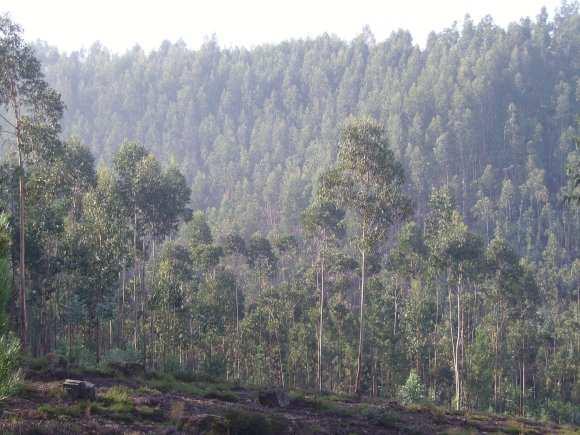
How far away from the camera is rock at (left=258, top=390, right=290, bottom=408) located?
22.3 metres

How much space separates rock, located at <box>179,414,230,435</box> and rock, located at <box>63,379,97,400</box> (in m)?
Answer: 4.27

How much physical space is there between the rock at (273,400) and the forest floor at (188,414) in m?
0.21

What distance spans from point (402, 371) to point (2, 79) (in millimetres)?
34891

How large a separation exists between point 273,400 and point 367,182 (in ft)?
60.2

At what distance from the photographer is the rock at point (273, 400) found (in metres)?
22.3

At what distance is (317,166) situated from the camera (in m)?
155

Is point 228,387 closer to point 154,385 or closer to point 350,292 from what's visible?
point 154,385

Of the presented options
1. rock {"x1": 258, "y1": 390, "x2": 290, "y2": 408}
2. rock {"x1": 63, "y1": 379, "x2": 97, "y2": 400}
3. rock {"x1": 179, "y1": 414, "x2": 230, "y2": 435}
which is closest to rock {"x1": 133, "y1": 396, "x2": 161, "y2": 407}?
rock {"x1": 63, "y1": 379, "x2": 97, "y2": 400}

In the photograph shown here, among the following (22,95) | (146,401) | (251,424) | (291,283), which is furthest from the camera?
(291,283)

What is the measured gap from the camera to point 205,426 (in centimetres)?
1462

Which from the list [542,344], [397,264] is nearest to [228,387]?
[397,264]

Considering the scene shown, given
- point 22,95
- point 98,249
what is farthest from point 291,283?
point 22,95

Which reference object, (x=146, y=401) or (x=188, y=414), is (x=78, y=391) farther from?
(x=188, y=414)

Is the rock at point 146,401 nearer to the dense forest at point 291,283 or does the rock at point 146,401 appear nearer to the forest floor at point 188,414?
the forest floor at point 188,414
